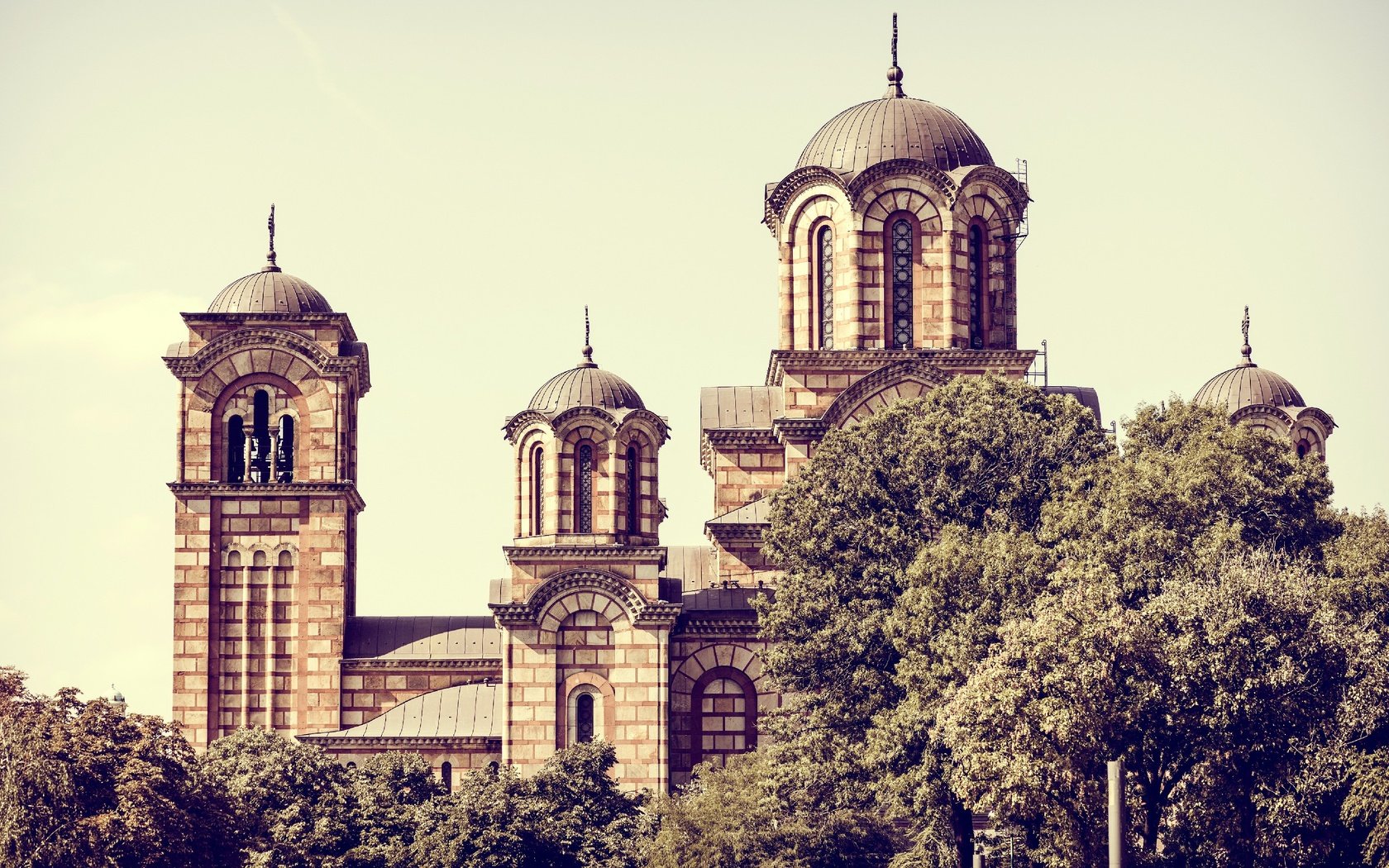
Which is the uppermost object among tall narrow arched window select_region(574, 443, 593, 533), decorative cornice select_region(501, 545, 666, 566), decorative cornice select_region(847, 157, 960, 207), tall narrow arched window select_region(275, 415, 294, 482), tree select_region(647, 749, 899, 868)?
decorative cornice select_region(847, 157, 960, 207)

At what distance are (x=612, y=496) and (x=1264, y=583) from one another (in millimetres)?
21078

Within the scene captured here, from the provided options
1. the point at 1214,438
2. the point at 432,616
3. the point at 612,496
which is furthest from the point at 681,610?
the point at 1214,438

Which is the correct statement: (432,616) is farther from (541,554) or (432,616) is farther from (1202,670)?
(1202,670)

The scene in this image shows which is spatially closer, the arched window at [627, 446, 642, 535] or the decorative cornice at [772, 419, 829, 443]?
the decorative cornice at [772, 419, 829, 443]

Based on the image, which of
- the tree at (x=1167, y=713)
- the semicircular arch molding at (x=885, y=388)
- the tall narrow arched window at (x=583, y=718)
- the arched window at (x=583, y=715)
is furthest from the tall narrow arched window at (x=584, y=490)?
the tree at (x=1167, y=713)

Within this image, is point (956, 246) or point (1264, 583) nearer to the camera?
point (1264, 583)

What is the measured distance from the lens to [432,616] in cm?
7431

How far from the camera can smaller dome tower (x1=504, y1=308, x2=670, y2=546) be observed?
7025 centimetres

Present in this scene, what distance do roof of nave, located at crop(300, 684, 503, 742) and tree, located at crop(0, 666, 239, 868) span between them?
15.0 meters

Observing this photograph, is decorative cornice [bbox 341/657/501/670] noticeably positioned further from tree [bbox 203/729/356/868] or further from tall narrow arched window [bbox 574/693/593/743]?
tree [bbox 203/729/356/868]

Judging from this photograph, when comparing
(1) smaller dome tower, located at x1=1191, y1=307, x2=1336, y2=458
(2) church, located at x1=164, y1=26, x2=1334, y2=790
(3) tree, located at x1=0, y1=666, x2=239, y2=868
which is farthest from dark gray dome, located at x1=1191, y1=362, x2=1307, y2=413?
(3) tree, located at x1=0, y1=666, x2=239, y2=868

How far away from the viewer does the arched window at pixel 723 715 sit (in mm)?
69750

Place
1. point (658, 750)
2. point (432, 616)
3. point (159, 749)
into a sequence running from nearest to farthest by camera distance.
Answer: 1. point (159, 749)
2. point (658, 750)
3. point (432, 616)

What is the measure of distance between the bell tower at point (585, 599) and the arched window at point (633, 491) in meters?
0.04
